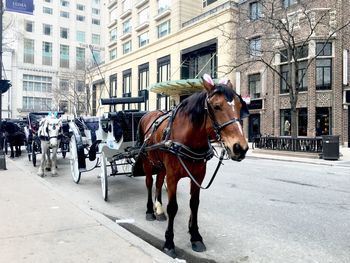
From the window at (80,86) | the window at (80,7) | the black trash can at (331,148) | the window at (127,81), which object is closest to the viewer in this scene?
the black trash can at (331,148)

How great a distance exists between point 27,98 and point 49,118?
74675 mm

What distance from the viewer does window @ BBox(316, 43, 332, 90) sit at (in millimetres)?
27344

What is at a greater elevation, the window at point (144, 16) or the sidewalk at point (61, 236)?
the window at point (144, 16)

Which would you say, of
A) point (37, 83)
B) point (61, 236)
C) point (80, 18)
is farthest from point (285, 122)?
point (80, 18)

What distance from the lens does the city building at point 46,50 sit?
3051 inches

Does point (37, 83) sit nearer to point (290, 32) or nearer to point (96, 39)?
point (96, 39)

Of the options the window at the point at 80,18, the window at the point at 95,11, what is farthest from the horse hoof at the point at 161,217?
the window at the point at 95,11

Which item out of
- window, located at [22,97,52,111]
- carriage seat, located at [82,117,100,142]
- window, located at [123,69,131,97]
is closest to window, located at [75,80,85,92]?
window, located at [123,69,131,97]

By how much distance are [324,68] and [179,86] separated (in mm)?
12757

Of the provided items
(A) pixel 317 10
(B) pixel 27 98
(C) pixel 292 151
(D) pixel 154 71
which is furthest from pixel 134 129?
(B) pixel 27 98

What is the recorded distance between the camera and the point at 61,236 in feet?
15.8

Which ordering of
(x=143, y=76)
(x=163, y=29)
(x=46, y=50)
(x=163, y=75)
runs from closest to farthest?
(x=163, y=75) → (x=163, y=29) → (x=143, y=76) → (x=46, y=50)

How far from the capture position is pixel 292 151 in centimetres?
2095

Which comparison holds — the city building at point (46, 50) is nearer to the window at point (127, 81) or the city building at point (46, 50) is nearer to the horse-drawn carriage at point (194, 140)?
the window at point (127, 81)
